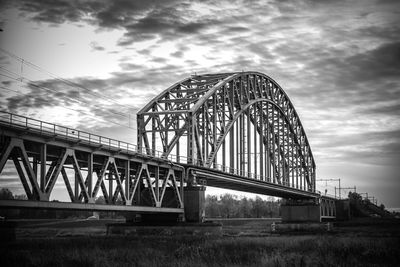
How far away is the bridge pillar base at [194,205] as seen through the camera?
64.0 meters

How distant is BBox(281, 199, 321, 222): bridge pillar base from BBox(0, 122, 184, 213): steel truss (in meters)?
62.5

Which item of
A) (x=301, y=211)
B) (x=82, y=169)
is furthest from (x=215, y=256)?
(x=301, y=211)

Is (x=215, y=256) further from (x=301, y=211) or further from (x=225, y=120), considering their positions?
(x=301, y=211)

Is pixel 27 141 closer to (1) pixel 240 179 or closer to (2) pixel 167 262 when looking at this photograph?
(2) pixel 167 262

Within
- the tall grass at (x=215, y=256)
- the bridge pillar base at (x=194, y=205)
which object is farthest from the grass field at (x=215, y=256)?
the bridge pillar base at (x=194, y=205)

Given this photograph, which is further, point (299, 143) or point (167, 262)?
point (299, 143)

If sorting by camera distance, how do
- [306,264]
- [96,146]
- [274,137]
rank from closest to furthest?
[306,264]
[96,146]
[274,137]

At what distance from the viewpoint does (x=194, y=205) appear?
211 feet

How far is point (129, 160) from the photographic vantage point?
176 feet

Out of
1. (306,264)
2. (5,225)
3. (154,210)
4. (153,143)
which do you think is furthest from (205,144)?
(306,264)

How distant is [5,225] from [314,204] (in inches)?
3245

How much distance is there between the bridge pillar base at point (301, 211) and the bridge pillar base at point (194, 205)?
61339mm

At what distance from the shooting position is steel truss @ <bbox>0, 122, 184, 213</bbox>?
3906cm

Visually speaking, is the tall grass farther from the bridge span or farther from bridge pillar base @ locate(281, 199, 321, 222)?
bridge pillar base @ locate(281, 199, 321, 222)
